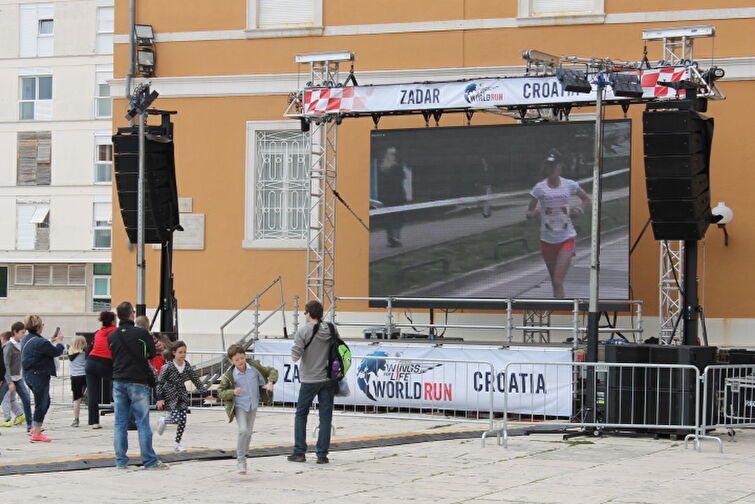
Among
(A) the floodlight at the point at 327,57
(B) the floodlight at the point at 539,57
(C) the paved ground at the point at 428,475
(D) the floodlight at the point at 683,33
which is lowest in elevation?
(C) the paved ground at the point at 428,475

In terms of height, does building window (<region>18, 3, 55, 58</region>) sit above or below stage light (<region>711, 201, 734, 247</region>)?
above

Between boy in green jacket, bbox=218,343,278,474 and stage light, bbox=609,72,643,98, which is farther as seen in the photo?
stage light, bbox=609,72,643,98

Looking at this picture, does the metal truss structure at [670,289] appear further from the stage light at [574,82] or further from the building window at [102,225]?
the building window at [102,225]

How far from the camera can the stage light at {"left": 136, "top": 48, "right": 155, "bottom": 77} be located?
86.9ft

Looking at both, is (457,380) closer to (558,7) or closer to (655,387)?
(655,387)

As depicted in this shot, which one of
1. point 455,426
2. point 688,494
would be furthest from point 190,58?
point 688,494

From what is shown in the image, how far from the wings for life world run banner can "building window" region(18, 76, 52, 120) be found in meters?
32.2

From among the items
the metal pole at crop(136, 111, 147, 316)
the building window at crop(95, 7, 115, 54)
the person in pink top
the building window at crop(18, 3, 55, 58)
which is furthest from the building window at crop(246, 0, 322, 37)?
the building window at crop(18, 3, 55, 58)

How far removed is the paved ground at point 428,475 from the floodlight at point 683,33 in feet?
24.2

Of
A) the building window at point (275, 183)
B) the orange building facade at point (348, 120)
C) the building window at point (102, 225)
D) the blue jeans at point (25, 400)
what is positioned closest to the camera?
the blue jeans at point (25, 400)

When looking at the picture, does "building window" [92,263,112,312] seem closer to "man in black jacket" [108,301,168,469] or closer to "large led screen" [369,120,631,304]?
"large led screen" [369,120,631,304]

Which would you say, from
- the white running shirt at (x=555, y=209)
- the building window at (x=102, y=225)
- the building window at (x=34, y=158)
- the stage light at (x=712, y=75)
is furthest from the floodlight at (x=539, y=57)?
the building window at (x=34, y=158)

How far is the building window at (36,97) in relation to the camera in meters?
49.9

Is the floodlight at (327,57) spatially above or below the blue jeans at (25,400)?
above
